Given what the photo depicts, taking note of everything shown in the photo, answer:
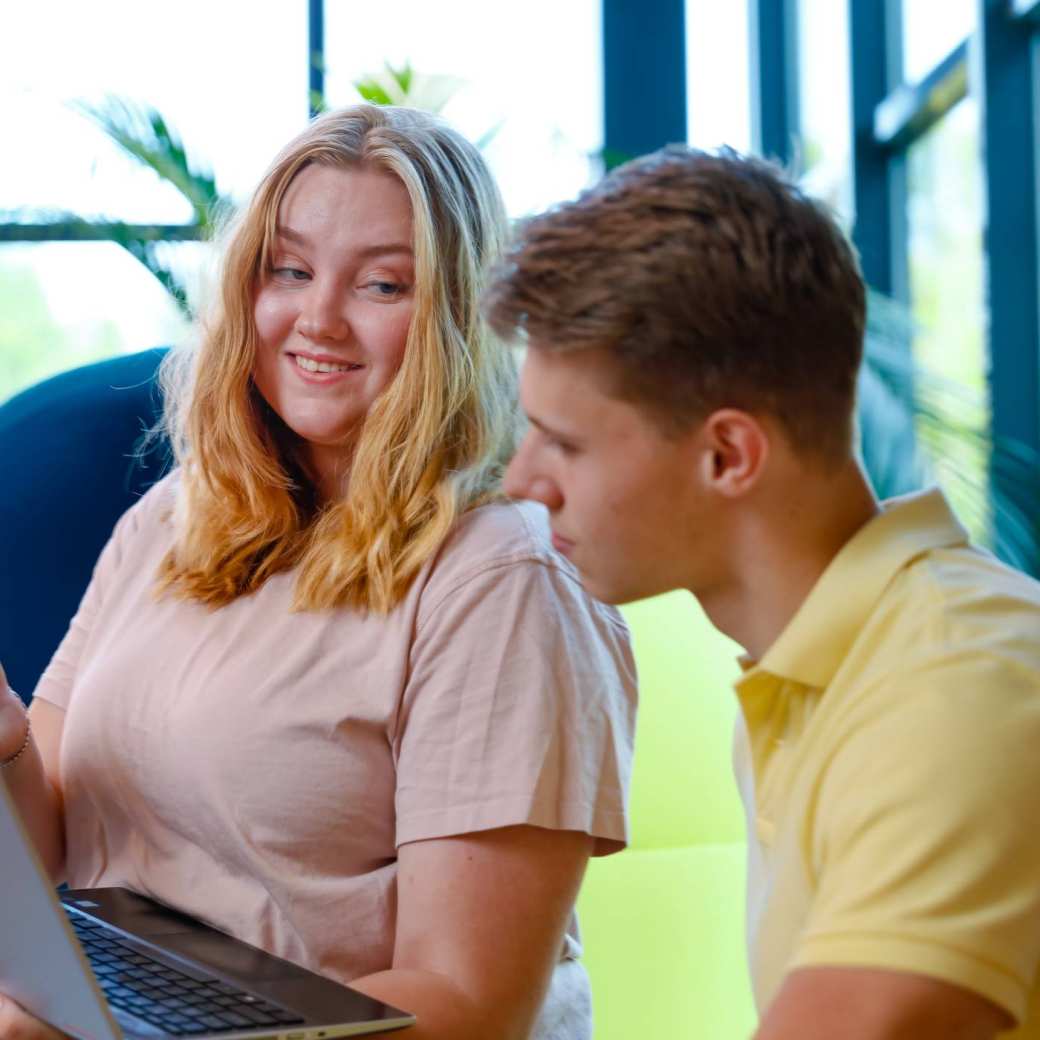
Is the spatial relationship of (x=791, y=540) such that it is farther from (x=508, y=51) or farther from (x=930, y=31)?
(x=508, y=51)

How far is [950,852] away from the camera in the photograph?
0.69 metres

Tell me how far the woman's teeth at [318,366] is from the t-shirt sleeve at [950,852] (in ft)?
2.51

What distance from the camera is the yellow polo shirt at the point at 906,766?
0.69 metres

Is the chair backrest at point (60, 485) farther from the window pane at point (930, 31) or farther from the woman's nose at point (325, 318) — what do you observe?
the window pane at point (930, 31)

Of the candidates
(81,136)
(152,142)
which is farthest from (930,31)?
(81,136)

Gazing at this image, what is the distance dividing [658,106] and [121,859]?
10.3 feet

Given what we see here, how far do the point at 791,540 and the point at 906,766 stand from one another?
0.60 ft

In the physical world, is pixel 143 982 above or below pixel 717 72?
below

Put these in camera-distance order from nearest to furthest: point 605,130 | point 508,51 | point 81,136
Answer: point 81,136 < point 508,51 < point 605,130

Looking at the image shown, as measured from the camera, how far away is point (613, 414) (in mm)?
855

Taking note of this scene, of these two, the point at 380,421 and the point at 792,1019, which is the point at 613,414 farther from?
the point at 380,421

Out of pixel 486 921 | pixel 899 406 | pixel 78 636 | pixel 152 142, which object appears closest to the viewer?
pixel 486 921

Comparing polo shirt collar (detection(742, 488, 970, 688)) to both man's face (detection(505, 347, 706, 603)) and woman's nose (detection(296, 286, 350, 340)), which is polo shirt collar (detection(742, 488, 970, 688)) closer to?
man's face (detection(505, 347, 706, 603))

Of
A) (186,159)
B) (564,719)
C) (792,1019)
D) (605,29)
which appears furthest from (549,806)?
(605,29)
